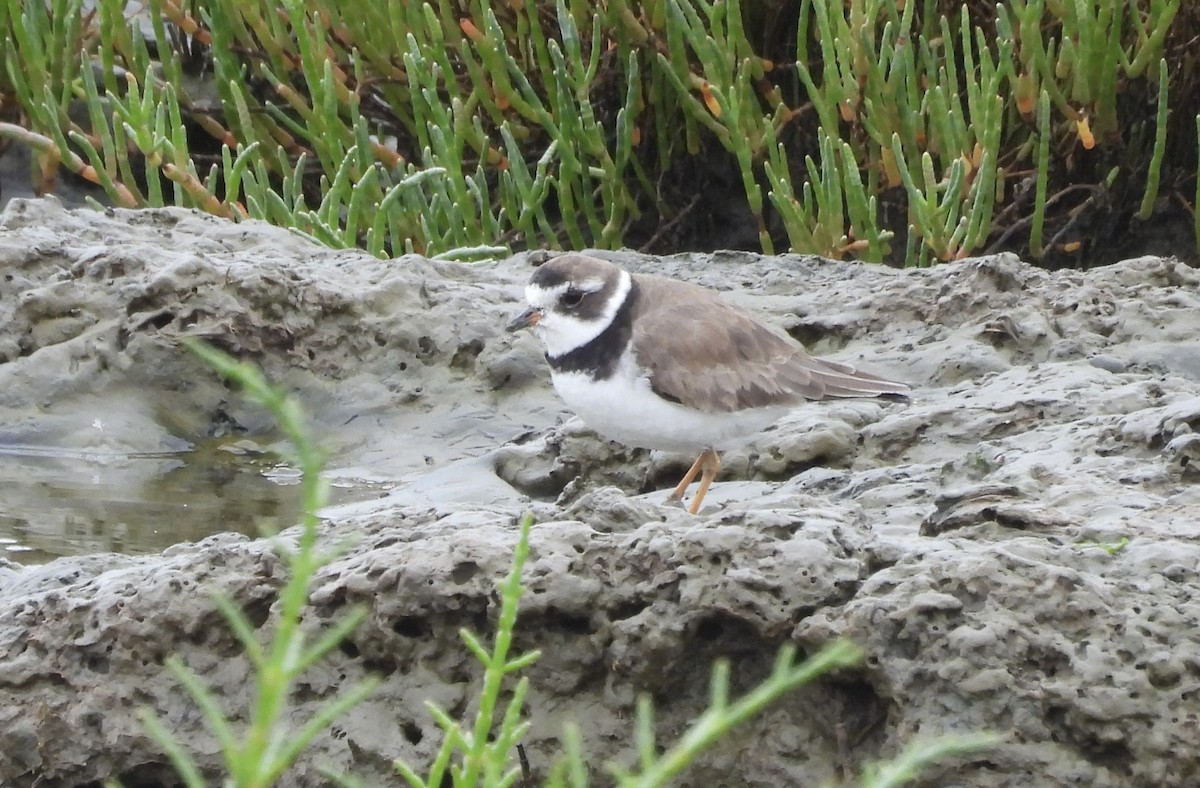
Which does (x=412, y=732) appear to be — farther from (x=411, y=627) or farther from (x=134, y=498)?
(x=134, y=498)

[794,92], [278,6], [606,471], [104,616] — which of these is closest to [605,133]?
[794,92]

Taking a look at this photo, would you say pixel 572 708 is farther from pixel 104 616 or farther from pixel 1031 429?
pixel 1031 429

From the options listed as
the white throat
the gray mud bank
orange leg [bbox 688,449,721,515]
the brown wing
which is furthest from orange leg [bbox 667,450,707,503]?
the white throat

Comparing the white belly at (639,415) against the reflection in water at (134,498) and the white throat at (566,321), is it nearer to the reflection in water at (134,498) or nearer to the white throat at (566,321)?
the white throat at (566,321)

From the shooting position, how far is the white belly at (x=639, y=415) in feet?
15.3

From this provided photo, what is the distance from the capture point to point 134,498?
5785 mm

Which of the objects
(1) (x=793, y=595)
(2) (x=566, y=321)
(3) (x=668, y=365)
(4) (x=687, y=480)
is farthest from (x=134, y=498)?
(1) (x=793, y=595)

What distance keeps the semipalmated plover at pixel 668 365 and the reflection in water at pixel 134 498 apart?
3.86 feet

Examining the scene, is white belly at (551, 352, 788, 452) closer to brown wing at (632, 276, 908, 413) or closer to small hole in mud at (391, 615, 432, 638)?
brown wing at (632, 276, 908, 413)

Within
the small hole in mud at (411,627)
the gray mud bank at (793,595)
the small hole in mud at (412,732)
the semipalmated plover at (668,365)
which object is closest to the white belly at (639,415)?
the semipalmated plover at (668,365)

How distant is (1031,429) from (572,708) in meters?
2.18

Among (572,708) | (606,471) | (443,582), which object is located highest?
(443,582)

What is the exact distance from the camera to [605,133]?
33.0 feet

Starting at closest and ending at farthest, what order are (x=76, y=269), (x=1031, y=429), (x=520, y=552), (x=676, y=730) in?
1. (x=520, y=552)
2. (x=676, y=730)
3. (x=1031, y=429)
4. (x=76, y=269)
